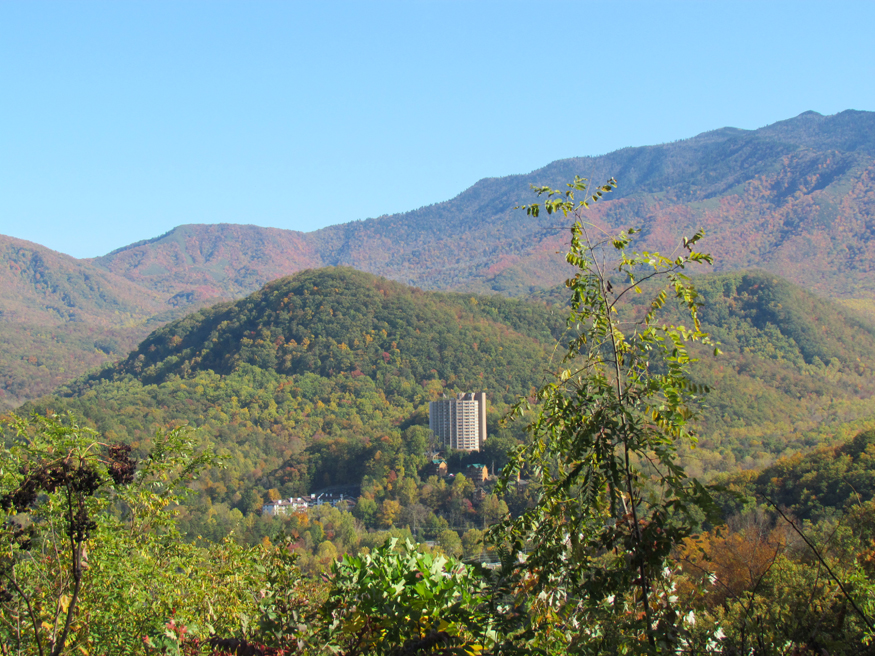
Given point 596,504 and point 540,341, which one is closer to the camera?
point 596,504

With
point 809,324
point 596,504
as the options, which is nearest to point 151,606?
point 596,504

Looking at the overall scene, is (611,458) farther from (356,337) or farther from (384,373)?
(356,337)

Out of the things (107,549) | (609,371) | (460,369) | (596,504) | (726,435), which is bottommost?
(726,435)

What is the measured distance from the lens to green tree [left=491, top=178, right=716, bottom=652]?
2850mm

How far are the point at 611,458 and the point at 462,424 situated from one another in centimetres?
5534

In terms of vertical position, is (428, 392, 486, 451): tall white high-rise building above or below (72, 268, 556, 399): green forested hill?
below

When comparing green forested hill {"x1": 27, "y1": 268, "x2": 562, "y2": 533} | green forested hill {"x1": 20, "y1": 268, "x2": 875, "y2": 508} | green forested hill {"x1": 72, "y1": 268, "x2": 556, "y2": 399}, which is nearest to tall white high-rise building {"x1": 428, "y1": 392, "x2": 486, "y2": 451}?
green forested hill {"x1": 27, "y1": 268, "x2": 562, "y2": 533}

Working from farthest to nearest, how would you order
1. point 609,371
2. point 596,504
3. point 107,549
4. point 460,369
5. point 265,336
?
point 265,336, point 460,369, point 107,549, point 609,371, point 596,504

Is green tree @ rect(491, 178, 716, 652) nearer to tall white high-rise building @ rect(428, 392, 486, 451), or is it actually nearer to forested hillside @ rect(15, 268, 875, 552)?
forested hillside @ rect(15, 268, 875, 552)

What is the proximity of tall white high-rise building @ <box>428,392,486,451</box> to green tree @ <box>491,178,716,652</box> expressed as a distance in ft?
177

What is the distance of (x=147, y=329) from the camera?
176875 mm

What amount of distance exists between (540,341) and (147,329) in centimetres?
11725

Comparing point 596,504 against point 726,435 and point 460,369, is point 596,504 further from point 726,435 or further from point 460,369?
point 460,369

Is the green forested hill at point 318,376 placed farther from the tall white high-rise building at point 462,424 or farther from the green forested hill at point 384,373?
the tall white high-rise building at point 462,424
